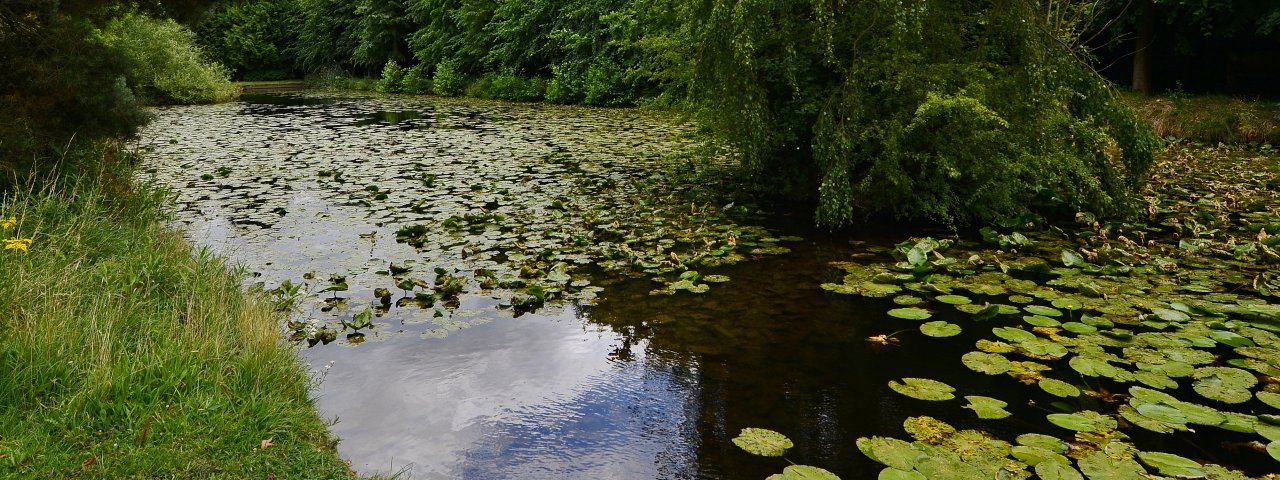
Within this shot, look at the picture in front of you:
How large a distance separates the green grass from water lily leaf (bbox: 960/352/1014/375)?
10.9 meters

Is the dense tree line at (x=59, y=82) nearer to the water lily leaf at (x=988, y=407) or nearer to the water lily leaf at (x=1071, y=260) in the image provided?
the water lily leaf at (x=988, y=407)

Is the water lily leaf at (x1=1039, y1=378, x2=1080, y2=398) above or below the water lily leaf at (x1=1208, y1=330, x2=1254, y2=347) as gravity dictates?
below

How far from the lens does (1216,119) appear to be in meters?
13.8

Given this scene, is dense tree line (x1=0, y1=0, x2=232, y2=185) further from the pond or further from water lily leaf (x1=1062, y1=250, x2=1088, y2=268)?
water lily leaf (x1=1062, y1=250, x2=1088, y2=268)

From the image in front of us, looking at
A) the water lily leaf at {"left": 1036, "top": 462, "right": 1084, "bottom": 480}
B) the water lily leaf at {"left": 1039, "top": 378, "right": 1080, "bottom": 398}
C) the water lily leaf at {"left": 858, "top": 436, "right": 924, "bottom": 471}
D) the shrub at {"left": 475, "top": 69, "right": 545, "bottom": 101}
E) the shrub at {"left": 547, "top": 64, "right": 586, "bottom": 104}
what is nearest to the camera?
the water lily leaf at {"left": 1036, "top": 462, "right": 1084, "bottom": 480}

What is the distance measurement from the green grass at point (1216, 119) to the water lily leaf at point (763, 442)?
12.5m

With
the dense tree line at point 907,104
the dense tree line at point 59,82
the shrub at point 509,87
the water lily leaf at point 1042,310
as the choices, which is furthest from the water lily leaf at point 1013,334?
the shrub at point 509,87

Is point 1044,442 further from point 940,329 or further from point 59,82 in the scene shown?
point 59,82

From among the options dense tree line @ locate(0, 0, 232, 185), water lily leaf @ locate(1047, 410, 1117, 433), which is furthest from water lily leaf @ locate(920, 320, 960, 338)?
dense tree line @ locate(0, 0, 232, 185)

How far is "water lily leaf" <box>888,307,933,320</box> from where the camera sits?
525 cm

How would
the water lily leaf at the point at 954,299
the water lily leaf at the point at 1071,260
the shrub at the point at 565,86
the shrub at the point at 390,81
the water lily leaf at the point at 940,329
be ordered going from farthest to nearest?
the shrub at the point at 390,81
the shrub at the point at 565,86
the water lily leaf at the point at 1071,260
the water lily leaf at the point at 954,299
the water lily leaf at the point at 940,329

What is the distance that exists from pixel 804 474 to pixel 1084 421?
1448 mm

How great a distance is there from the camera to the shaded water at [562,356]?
12.3 feet

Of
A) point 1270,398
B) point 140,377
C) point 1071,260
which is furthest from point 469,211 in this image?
point 1270,398
